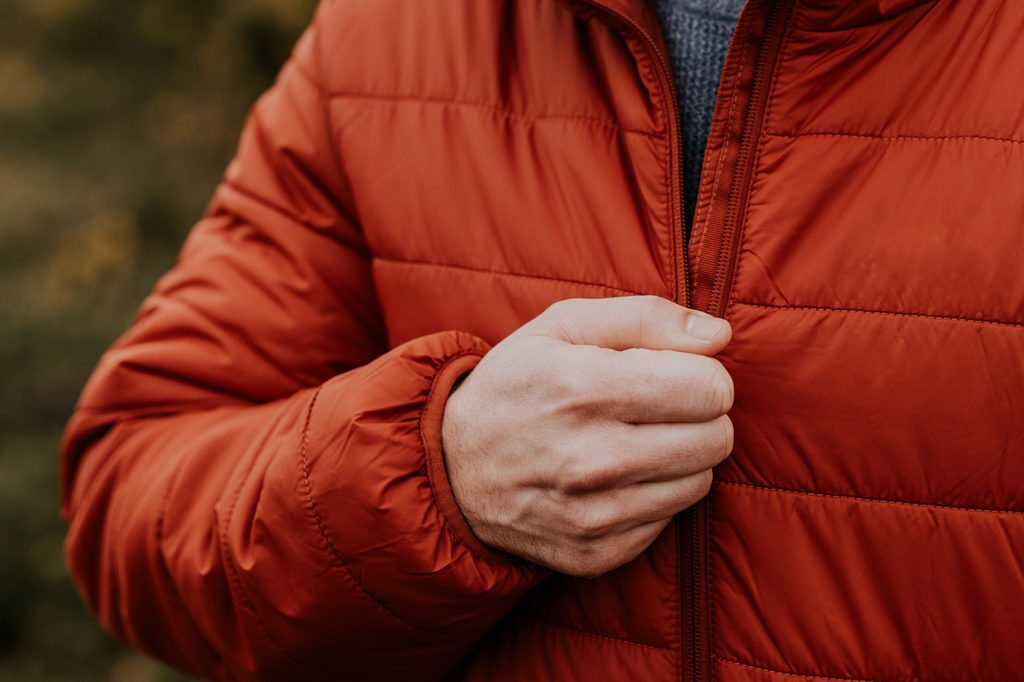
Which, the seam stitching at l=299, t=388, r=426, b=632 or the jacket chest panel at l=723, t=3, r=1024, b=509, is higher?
the jacket chest panel at l=723, t=3, r=1024, b=509

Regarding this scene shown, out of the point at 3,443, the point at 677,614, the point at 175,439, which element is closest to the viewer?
the point at 677,614

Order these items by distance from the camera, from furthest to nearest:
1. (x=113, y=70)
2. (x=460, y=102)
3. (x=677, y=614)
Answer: (x=113, y=70), (x=460, y=102), (x=677, y=614)

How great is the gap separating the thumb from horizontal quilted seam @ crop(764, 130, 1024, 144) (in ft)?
0.82

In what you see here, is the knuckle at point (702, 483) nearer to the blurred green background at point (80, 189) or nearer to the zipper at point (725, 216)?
the zipper at point (725, 216)

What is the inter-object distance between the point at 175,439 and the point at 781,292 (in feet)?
3.18

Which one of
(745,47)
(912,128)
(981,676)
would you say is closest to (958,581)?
(981,676)

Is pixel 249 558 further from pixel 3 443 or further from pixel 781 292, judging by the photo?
pixel 3 443

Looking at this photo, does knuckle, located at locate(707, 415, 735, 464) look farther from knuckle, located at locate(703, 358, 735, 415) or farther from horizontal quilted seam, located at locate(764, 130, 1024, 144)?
horizontal quilted seam, located at locate(764, 130, 1024, 144)

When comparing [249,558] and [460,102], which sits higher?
[460,102]

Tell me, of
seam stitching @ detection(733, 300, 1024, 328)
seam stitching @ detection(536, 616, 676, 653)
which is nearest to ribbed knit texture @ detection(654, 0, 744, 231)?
seam stitching @ detection(733, 300, 1024, 328)

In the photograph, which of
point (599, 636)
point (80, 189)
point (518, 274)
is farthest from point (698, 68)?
point (80, 189)

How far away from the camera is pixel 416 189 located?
4.45ft

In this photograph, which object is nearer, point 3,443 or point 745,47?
point 745,47

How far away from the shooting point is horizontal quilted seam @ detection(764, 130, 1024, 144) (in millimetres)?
1067
